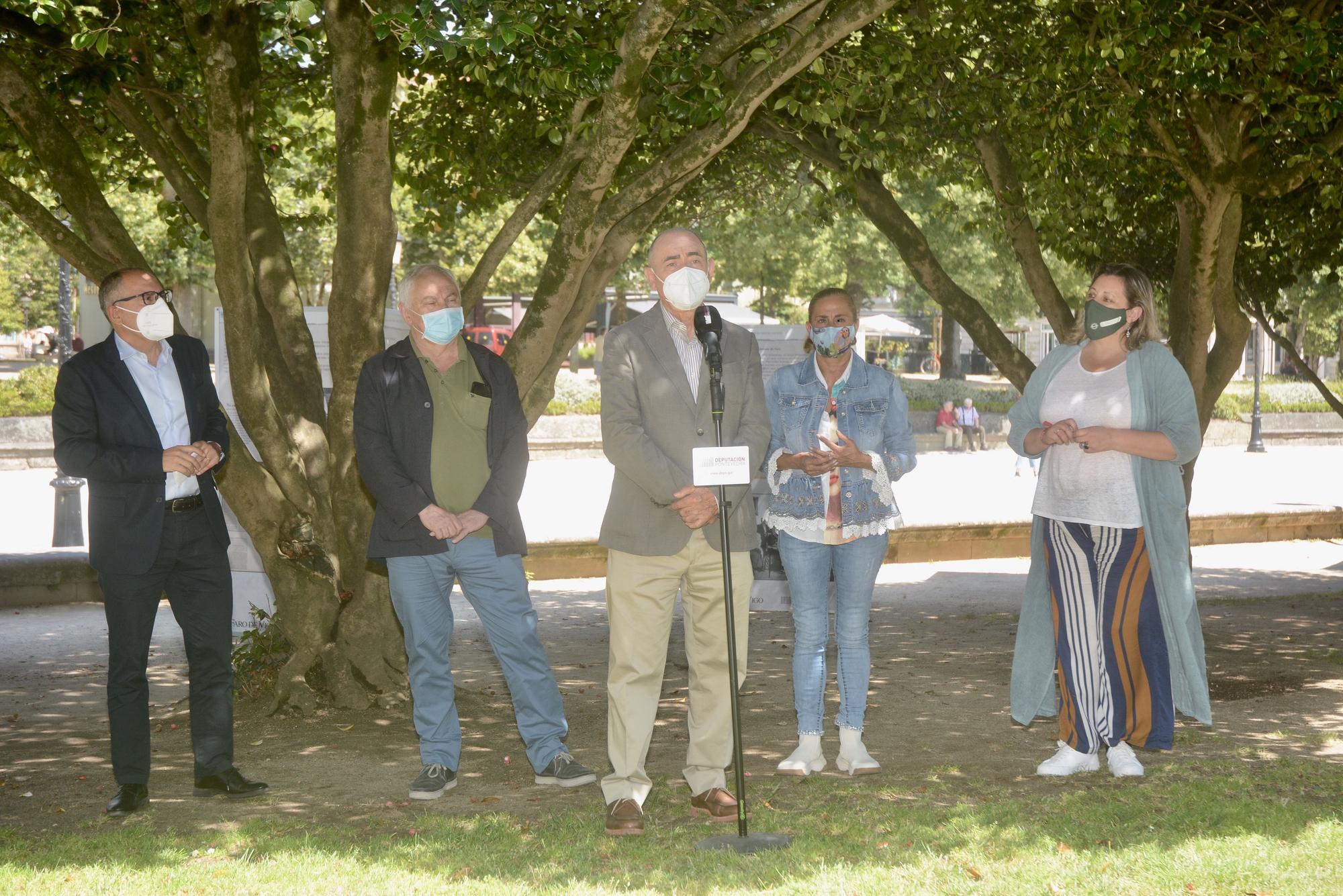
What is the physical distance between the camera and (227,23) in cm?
778

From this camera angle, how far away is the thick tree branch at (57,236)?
7.57 m

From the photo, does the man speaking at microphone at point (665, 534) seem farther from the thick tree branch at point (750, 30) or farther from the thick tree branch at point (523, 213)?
the thick tree branch at point (523, 213)

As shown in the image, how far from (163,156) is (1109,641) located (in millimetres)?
6542

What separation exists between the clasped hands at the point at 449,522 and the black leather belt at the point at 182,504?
3.14ft

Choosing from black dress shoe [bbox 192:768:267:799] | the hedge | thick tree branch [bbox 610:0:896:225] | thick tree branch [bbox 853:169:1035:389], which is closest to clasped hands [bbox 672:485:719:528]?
black dress shoe [bbox 192:768:267:799]

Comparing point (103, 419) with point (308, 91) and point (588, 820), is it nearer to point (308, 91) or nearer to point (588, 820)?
point (588, 820)

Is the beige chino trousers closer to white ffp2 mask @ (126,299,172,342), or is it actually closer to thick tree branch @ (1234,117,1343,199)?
white ffp2 mask @ (126,299,172,342)

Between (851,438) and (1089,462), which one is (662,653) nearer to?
(851,438)

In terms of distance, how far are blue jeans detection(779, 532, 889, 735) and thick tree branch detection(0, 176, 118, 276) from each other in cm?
418

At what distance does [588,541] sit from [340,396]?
6638 mm

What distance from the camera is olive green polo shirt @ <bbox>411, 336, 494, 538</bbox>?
5.86 metres

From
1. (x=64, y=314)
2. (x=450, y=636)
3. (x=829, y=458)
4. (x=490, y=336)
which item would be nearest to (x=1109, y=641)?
(x=829, y=458)

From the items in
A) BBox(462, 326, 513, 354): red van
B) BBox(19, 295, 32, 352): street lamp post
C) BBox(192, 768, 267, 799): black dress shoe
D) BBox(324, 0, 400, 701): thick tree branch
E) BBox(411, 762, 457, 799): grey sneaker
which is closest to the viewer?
BBox(411, 762, 457, 799): grey sneaker

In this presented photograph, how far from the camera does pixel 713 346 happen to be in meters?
5.04
